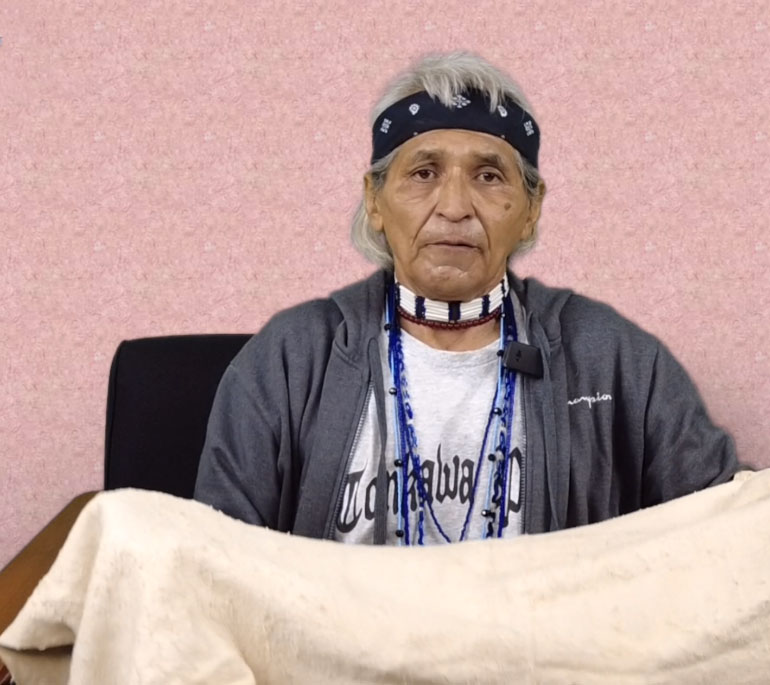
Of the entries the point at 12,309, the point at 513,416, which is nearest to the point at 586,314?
the point at 513,416

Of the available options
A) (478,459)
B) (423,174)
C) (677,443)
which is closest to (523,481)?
(478,459)

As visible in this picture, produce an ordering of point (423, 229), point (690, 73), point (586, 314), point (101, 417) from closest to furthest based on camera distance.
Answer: point (423, 229)
point (586, 314)
point (690, 73)
point (101, 417)

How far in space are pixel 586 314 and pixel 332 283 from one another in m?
0.63

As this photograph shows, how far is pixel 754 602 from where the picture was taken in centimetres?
118

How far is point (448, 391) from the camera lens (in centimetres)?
162

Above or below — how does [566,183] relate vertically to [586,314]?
above

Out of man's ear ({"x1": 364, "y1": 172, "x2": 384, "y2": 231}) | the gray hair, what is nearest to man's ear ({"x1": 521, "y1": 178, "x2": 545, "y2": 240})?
the gray hair

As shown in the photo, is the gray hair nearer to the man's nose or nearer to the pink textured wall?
the man's nose

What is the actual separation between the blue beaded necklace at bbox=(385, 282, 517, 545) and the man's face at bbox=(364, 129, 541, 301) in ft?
0.38

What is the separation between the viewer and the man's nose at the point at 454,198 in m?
1.55

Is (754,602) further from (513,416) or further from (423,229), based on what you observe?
(423,229)

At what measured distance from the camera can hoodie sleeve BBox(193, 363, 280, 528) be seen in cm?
158

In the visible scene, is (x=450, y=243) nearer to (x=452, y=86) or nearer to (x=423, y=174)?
(x=423, y=174)

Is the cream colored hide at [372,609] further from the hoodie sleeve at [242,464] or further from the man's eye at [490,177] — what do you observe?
the man's eye at [490,177]
